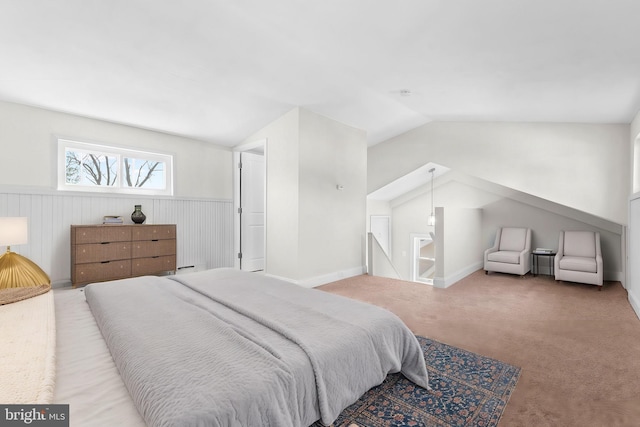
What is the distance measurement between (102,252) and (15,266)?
1441mm

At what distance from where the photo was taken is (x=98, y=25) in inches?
103

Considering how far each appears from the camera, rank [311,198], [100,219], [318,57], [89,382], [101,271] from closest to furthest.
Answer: [89,382] → [318,57] → [101,271] → [100,219] → [311,198]

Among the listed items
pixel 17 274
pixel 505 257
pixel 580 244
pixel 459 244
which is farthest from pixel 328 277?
pixel 580 244

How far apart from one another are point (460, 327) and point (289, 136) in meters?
3.28

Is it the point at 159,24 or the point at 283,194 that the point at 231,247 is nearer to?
the point at 283,194

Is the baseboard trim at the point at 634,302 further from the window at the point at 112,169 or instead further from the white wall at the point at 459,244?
the window at the point at 112,169

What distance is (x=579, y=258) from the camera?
493 centimetres

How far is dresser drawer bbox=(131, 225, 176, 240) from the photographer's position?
4.32 metres

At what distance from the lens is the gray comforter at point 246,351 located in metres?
1.06

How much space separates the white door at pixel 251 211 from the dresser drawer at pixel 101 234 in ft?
6.34

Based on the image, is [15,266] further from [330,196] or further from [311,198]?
[330,196]

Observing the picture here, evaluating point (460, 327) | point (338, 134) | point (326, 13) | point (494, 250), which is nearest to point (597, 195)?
point (494, 250)

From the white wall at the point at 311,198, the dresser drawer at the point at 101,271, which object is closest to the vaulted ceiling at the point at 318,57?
the white wall at the point at 311,198

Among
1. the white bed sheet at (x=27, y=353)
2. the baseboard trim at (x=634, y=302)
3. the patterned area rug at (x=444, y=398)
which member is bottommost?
the patterned area rug at (x=444, y=398)
